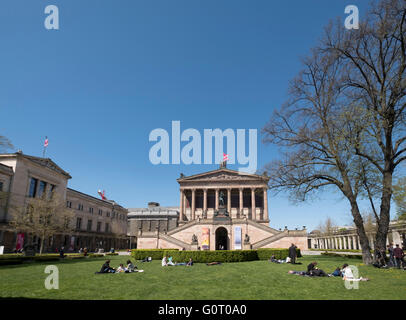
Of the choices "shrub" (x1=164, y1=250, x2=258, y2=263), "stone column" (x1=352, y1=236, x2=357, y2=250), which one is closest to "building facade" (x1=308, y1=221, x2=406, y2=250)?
"stone column" (x1=352, y1=236, x2=357, y2=250)

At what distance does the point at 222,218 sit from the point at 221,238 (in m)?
6.20

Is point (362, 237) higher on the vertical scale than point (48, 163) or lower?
lower

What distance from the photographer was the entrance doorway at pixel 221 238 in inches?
1940

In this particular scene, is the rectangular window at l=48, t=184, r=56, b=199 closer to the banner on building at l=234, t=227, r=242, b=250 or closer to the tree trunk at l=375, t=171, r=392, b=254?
the banner on building at l=234, t=227, r=242, b=250

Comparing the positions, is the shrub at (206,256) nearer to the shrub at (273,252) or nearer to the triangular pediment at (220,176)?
the shrub at (273,252)

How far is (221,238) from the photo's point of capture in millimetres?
51156

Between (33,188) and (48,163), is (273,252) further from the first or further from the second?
(48,163)

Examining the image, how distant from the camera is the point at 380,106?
21.1 meters

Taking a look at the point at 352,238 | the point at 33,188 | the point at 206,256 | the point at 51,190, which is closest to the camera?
the point at 206,256

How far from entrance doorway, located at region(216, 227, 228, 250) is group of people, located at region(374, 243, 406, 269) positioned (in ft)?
105

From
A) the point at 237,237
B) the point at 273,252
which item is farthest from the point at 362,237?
the point at 237,237
